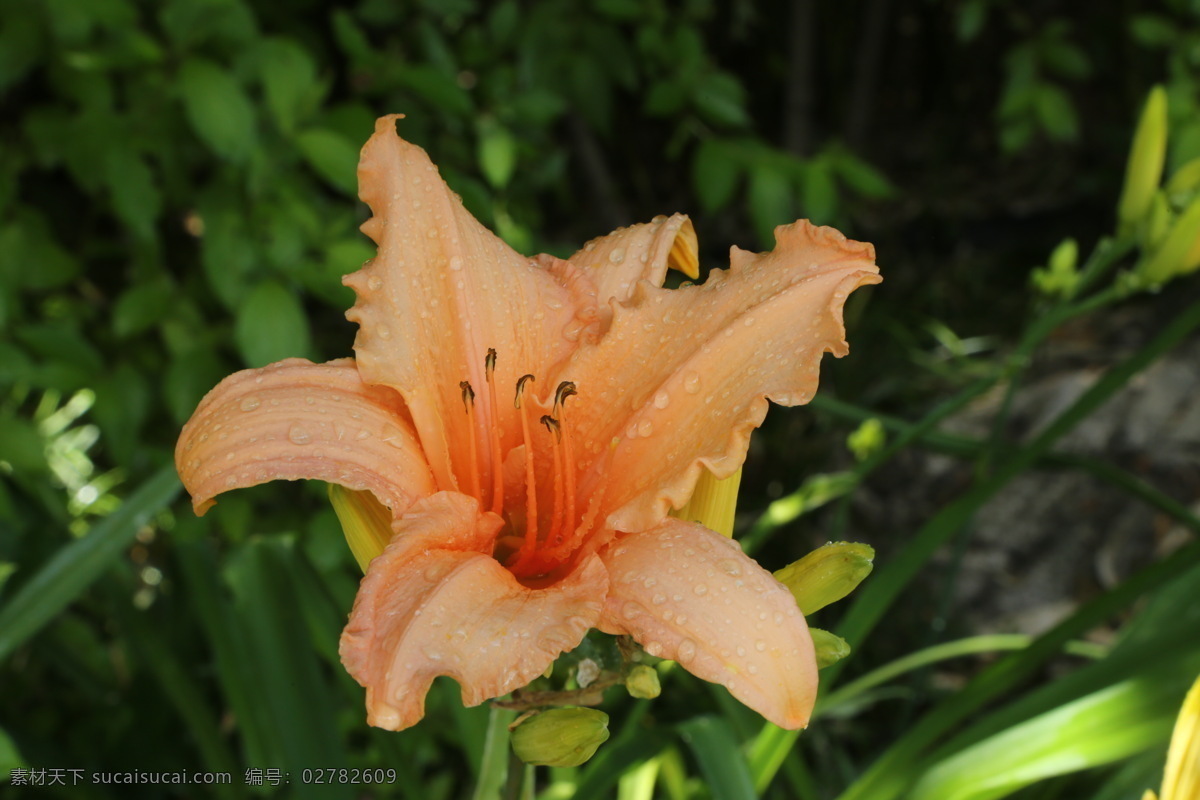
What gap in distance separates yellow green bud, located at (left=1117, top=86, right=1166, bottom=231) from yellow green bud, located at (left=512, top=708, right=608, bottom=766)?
35.6 inches

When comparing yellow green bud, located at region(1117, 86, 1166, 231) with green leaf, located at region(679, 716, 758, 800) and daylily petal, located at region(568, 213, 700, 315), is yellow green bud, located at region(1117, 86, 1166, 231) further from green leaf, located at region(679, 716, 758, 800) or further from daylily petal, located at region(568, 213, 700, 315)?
green leaf, located at region(679, 716, 758, 800)

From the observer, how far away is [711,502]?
65 cm

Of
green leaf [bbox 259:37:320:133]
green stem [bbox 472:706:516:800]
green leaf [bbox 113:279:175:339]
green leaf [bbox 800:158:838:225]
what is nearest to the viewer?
green stem [bbox 472:706:516:800]

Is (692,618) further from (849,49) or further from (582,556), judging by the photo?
(849,49)

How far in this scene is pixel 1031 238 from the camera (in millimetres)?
3002

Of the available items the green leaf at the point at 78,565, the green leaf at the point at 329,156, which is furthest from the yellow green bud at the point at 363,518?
the green leaf at the point at 329,156

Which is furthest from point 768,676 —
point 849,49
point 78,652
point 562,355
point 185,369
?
point 849,49

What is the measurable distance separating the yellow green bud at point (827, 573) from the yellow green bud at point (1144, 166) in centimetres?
72

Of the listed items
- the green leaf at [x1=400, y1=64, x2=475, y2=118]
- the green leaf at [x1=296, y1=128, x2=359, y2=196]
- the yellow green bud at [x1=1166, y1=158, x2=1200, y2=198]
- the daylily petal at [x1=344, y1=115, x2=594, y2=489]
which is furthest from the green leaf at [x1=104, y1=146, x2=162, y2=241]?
the yellow green bud at [x1=1166, y1=158, x2=1200, y2=198]

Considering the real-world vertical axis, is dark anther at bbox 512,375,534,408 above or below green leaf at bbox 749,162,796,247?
above

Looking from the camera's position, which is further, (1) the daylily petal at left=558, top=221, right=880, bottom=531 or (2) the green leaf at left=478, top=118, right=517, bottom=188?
(2) the green leaf at left=478, top=118, right=517, bottom=188

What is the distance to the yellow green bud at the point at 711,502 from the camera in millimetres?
650

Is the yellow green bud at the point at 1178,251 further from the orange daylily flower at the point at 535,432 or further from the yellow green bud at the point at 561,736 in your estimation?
the yellow green bud at the point at 561,736

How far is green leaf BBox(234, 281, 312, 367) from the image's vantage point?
1186 millimetres
